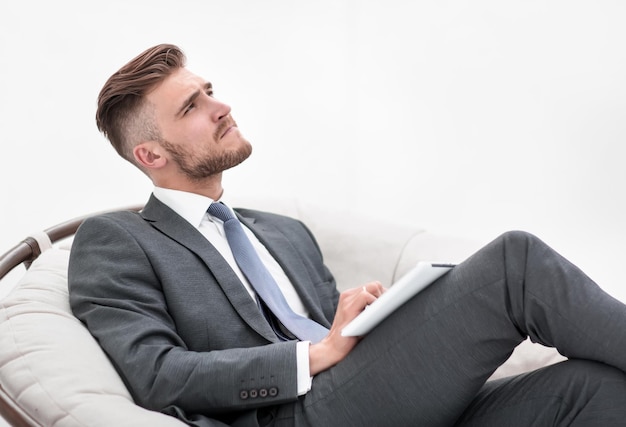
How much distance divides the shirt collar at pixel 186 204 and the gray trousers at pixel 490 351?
58 centimetres

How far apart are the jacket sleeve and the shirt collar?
227mm

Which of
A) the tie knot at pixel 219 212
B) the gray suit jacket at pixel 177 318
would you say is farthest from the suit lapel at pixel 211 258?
the tie knot at pixel 219 212

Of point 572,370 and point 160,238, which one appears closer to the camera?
point 572,370

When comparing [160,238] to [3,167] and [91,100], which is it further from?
[91,100]

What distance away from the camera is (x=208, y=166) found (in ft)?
6.05

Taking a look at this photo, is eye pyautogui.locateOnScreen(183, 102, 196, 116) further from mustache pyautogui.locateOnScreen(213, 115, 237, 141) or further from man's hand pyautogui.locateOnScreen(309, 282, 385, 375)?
man's hand pyautogui.locateOnScreen(309, 282, 385, 375)

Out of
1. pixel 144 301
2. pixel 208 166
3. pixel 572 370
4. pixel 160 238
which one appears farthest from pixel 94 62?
pixel 572 370

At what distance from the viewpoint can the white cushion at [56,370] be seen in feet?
4.30

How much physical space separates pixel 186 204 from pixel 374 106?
5.85ft

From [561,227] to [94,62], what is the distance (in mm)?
1864

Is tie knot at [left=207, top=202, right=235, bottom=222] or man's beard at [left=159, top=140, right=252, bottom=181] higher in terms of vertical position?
man's beard at [left=159, top=140, right=252, bottom=181]

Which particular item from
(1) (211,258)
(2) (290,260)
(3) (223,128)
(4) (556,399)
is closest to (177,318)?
(1) (211,258)

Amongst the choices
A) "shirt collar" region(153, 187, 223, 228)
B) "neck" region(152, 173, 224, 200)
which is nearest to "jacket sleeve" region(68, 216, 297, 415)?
"shirt collar" region(153, 187, 223, 228)

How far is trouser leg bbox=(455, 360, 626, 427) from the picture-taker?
49.9 inches
